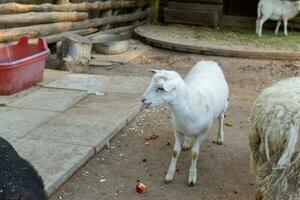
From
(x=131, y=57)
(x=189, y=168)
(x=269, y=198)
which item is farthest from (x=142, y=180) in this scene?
(x=131, y=57)

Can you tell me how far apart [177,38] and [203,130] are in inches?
256

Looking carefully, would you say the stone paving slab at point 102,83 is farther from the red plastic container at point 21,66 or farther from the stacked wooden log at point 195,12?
the stacked wooden log at point 195,12

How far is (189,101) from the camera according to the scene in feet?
13.0

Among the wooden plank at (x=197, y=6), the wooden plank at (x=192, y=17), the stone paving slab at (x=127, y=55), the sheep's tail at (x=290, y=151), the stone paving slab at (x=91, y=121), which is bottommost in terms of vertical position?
the stone paving slab at (x=127, y=55)

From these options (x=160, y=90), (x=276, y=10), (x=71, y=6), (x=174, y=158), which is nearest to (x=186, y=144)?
(x=174, y=158)

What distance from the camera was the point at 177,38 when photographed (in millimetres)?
10414

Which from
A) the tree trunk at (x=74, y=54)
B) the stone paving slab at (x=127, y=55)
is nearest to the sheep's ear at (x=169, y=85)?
the tree trunk at (x=74, y=54)

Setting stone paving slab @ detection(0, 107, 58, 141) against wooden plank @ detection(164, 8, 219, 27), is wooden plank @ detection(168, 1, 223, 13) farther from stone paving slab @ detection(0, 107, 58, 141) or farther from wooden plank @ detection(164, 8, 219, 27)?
stone paving slab @ detection(0, 107, 58, 141)

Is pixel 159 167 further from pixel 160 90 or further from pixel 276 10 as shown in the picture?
pixel 276 10

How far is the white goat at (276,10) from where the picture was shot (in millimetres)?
10930

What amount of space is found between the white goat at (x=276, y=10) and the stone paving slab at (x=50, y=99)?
20.0 ft

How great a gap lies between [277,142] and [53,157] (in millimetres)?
2038

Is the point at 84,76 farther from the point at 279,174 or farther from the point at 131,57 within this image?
the point at 279,174

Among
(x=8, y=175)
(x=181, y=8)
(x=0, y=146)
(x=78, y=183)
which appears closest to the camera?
(x=8, y=175)
